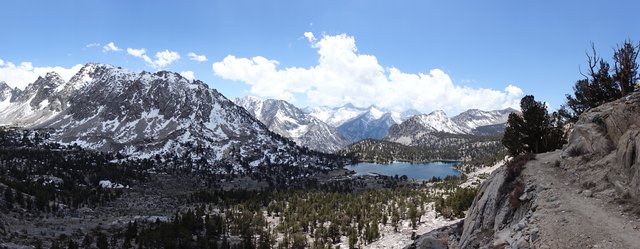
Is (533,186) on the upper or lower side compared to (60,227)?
upper

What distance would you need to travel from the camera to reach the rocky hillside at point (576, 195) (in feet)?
79.8

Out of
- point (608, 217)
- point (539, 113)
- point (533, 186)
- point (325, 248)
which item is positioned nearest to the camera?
point (608, 217)

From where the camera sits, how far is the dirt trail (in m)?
23.0

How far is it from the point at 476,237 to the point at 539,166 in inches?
317

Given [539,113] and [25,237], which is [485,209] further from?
[25,237]

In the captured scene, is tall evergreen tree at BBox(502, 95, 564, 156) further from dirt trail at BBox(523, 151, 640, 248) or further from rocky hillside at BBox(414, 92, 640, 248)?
dirt trail at BBox(523, 151, 640, 248)

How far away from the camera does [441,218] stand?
269 ft

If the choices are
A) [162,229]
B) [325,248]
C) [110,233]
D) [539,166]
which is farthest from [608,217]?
[110,233]

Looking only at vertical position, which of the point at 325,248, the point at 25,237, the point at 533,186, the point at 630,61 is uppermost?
the point at 630,61

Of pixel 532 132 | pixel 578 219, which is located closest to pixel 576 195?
pixel 578 219

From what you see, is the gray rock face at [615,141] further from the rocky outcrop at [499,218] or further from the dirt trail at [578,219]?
the rocky outcrop at [499,218]

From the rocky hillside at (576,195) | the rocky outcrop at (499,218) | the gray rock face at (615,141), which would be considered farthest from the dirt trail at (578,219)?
the gray rock face at (615,141)

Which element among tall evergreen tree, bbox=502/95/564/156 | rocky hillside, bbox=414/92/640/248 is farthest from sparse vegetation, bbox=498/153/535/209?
tall evergreen tree, bbox=502/95/564/156

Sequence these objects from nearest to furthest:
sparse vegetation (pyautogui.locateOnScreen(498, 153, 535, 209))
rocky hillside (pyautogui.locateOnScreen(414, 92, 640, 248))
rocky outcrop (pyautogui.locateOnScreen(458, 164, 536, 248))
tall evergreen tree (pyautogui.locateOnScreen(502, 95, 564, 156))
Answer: rocky hillside (pyautogui.locateOnScreen(414, 92, 640, 248)), rocky outcrop (pyautogui.locateOnScreen(458, 164, 536, 248)), sparse vegetation (pyautogui.locateOnScreen(498, 153, 535, 209)), tall evergreen tree (pyautogui.locateOnScreen(502, 95, 564, 156))
